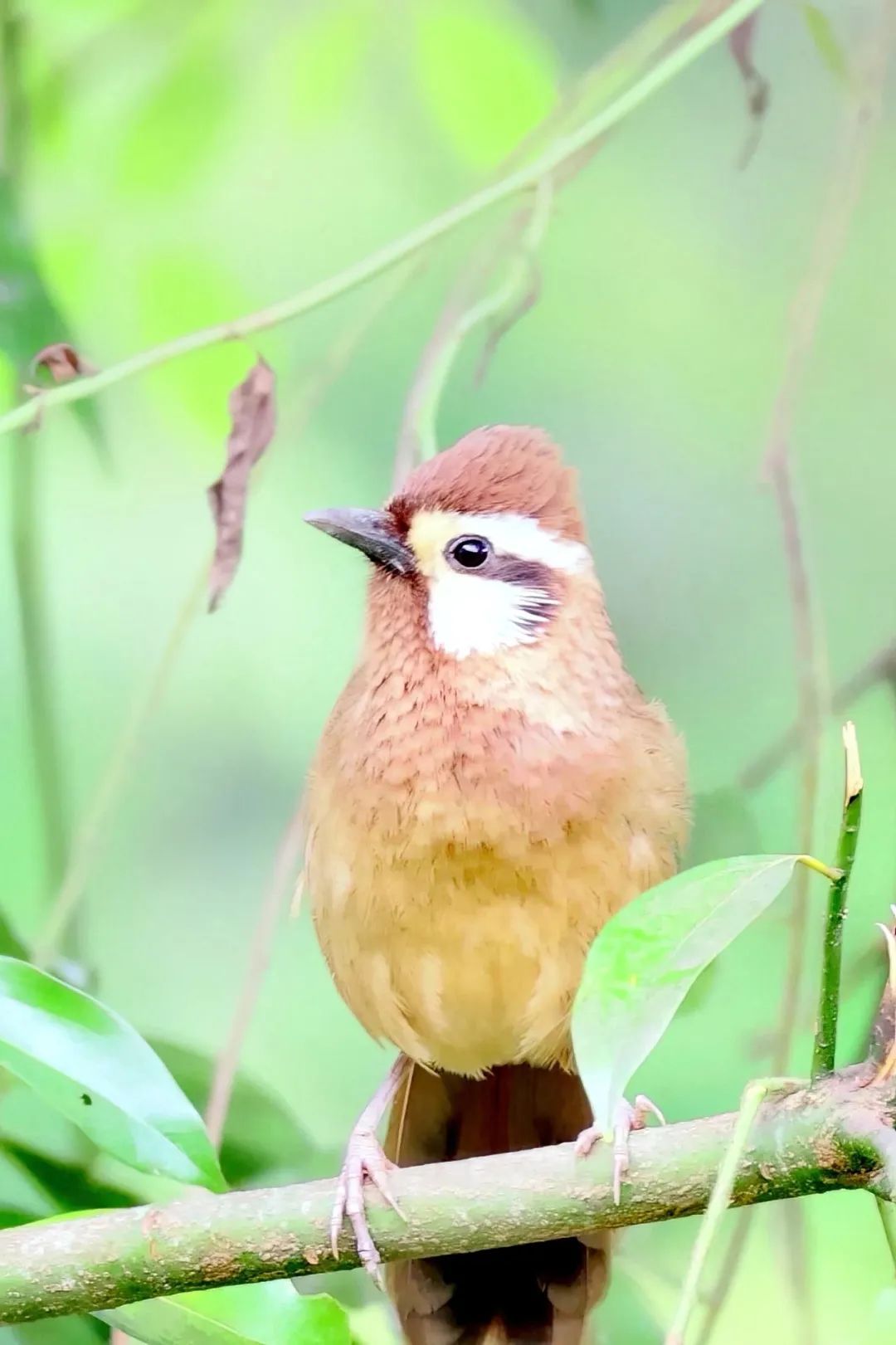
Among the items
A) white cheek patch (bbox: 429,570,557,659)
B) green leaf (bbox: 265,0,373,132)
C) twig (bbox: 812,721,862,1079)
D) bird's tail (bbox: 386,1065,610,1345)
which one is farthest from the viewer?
green leaf (bbox: 265,0,373,132)

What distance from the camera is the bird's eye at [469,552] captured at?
1108 millimetres

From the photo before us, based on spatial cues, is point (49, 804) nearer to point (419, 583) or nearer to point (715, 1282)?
point (419, 583)

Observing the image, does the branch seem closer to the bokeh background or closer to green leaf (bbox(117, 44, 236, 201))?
the bokeh background

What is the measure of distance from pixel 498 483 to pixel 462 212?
20.4 inches

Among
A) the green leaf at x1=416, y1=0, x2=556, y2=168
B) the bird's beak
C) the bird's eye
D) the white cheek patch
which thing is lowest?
the white cheek patch

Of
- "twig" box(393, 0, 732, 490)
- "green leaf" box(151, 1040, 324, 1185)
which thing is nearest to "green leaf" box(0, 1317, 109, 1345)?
"green leaf" box(151, 1040, 324, 1185)

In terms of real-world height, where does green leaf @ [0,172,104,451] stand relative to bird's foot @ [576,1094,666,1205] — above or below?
above

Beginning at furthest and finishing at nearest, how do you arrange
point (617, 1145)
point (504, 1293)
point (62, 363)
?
1. point (62, 363)
2. point (504, 1293)
3. point (617, 1145)

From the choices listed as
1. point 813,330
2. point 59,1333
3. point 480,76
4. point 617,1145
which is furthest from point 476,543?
point 59,1333

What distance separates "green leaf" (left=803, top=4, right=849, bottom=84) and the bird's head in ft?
2.28

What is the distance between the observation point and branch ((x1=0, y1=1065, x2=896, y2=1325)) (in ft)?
2.66

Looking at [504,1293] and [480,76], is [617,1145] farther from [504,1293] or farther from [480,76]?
[480,76]

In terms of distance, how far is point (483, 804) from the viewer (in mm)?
1022

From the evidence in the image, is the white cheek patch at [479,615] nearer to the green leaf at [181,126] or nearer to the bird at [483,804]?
the bird at [483,804]
